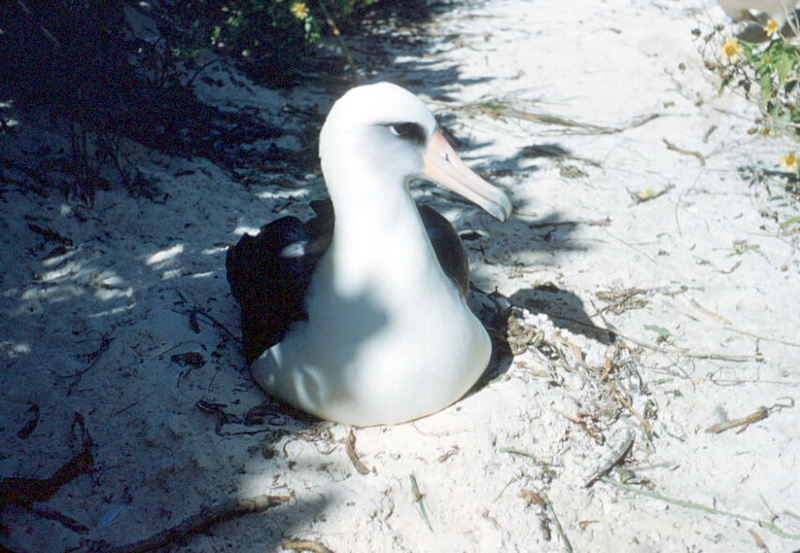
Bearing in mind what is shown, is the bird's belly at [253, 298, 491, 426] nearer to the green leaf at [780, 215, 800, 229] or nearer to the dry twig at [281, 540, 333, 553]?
the dry twig at [281, 540, 333, 553]

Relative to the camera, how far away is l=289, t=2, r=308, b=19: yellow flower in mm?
5883

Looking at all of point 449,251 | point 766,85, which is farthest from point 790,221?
point 449,251

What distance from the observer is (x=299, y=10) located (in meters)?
5.88

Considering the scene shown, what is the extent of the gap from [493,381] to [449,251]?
53 centimetres

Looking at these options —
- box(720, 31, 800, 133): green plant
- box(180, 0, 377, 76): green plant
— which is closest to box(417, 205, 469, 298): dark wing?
box(720, 31, 800, 133): green plant

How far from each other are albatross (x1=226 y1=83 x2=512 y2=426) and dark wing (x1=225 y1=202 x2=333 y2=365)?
0.01 meters

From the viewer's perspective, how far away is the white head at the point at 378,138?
2.42 m

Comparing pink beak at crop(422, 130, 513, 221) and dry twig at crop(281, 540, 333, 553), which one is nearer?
dry twig at crop(281, 540, 333, 553)

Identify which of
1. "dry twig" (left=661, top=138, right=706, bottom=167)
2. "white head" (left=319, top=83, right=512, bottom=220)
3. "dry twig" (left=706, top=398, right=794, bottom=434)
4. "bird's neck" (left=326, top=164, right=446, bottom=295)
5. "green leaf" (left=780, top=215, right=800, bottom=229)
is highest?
"white head" (left=319, top=83, right=512, bottom=220)

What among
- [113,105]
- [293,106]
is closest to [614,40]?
[293,106]

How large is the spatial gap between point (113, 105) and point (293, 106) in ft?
5.35

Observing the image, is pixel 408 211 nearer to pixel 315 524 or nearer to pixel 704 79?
pixel 315 524

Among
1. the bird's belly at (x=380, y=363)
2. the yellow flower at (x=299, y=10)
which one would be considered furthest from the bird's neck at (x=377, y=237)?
the yellow flower at (x=299, y=10)

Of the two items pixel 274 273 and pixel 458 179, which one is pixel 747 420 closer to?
pixel 458 179
